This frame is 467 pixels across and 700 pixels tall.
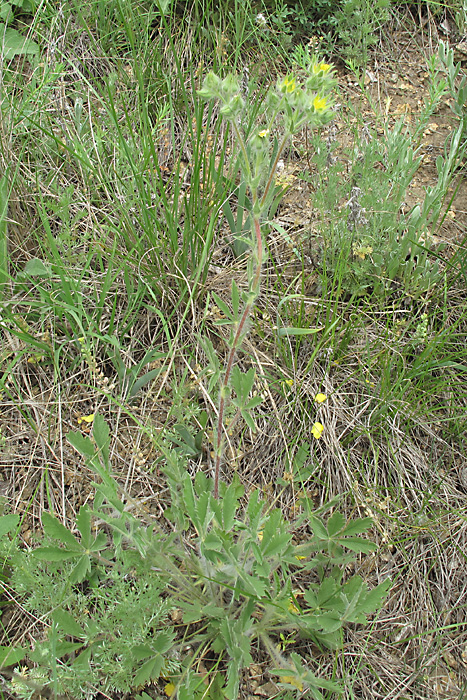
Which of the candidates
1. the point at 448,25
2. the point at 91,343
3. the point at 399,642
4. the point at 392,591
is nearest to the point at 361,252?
the point at 91,343

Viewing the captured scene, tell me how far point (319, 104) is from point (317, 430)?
3.90 feet

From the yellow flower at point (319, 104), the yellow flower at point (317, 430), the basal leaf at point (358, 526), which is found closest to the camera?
the yellow flower at point (319, 104)

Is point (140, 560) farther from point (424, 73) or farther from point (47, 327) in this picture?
point (424, 73)

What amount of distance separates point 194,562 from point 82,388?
2.81 feet

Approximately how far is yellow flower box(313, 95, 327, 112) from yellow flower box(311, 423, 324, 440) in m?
1.17

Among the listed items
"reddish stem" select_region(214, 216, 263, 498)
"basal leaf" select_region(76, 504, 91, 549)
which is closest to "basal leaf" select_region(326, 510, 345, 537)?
"reddish stem" select_region(214, 216, 263, 498)

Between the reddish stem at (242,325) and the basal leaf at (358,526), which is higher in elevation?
the reddish stem at (242,325)

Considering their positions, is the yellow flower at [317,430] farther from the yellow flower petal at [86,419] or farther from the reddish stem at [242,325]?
the yellow flower petal at [86,419]

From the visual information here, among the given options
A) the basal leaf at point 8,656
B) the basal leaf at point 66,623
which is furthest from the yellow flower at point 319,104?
the basal leaf at point 8,656

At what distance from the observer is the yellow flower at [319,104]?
1305mm

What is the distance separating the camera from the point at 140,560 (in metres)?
1.56

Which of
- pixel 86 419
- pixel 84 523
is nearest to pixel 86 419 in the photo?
pixel 86 419

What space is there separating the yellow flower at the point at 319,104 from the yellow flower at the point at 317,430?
117 cm

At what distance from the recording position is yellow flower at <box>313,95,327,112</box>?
1.30 metres
